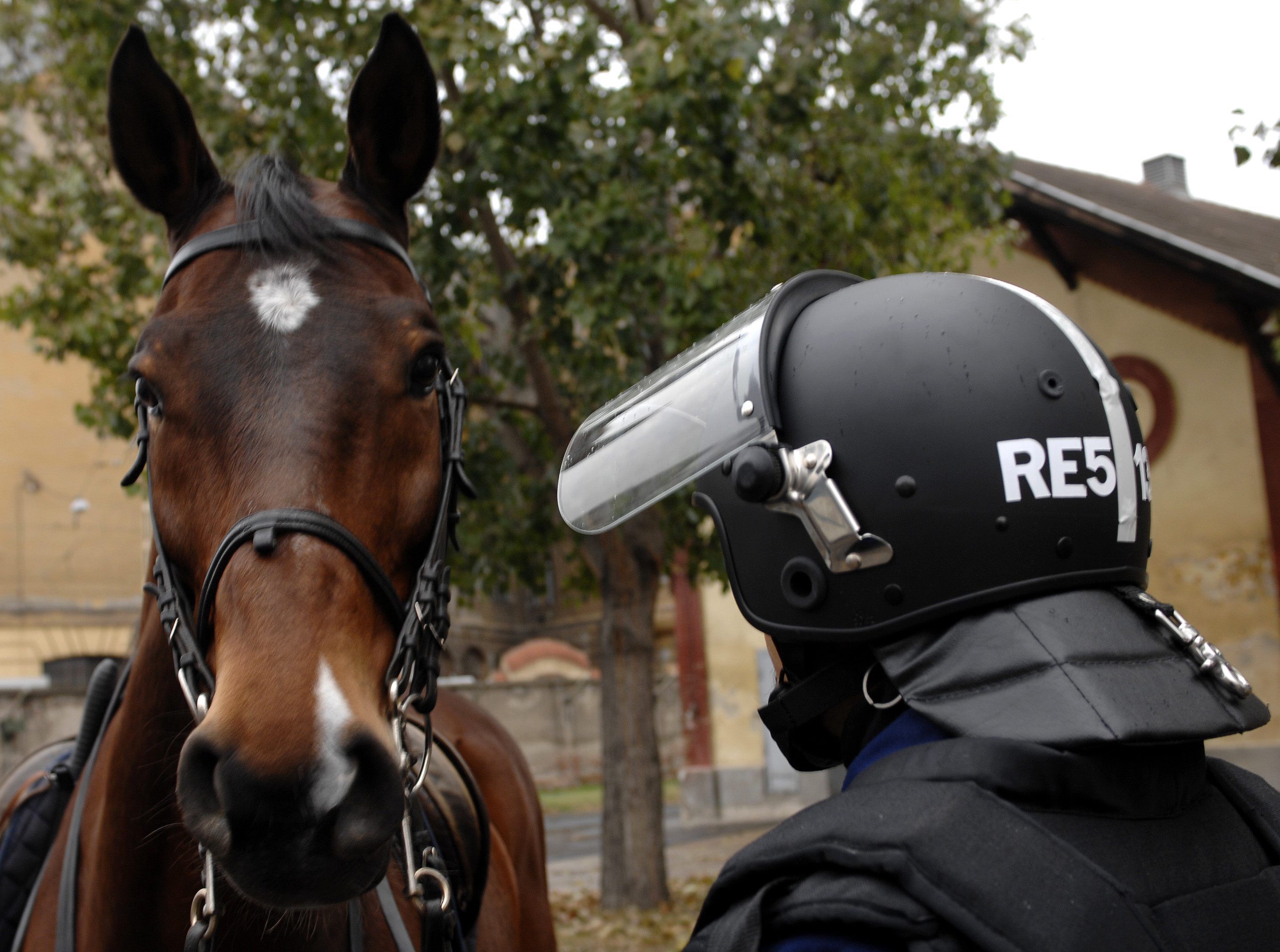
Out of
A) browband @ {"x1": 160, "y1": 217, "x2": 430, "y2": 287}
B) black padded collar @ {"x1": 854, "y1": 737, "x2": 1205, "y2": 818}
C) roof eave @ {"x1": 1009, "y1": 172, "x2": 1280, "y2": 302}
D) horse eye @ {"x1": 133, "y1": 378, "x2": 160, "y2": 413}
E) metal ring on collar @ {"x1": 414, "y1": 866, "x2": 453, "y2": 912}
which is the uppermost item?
roof eave @ {"x1": 1009, "y1": 172, "x2": 1280, "y2": 302}

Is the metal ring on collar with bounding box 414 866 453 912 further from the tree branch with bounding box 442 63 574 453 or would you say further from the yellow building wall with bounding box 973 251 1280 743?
the yellow building wall with bounding box 973 251 1280 743

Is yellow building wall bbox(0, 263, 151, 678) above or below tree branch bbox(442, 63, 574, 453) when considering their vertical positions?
above

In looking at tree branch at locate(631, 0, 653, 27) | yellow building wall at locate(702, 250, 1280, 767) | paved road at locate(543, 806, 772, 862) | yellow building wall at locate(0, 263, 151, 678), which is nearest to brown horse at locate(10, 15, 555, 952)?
tree branch at locate(631, 0, 653, 27)

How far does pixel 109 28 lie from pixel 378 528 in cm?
772

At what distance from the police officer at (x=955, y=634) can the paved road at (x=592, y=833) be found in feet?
38.8

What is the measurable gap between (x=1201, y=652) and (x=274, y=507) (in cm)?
130

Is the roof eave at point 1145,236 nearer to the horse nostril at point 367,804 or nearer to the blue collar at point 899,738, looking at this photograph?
the blue collar at point 899,738

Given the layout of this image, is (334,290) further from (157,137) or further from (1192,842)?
(1192,842)

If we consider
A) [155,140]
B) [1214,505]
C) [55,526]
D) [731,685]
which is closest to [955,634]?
[155,140]

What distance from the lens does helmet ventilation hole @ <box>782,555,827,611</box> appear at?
4.81 ft

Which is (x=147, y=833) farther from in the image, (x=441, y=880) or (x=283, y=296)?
(x=283, y=296)

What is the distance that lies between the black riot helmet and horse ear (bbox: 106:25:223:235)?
138 cm

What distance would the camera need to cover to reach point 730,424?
1560 mm

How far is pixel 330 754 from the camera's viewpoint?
59.1 inches
